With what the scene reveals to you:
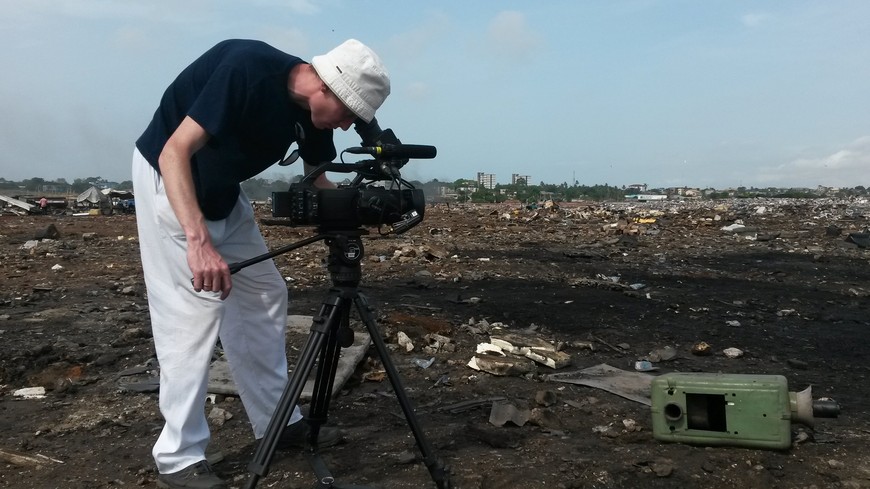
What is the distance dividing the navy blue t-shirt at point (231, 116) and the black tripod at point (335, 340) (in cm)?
35

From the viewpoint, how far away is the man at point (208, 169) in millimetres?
2203

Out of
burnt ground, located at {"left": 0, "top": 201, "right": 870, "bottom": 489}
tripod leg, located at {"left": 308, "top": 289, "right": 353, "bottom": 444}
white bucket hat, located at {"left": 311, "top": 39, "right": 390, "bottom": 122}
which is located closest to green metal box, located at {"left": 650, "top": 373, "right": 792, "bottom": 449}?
burnt ground, located at {"left": 0, "top": 201, "right": 870, "bottom": 489}

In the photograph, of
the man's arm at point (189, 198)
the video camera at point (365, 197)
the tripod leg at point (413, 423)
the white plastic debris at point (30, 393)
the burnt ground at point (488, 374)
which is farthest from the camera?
the white plastic debris at point (30, 393)

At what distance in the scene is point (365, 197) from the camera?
2301 millimetres

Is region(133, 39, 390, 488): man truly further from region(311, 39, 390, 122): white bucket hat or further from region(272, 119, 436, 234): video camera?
region(272, 119, 436, 234): video camera

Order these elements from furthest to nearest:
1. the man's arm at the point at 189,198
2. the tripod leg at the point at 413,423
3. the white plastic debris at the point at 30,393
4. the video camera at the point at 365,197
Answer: the white plastic debris at the point at 30,393
the tripod leg at the point at 413,423
the video camera at the point at 365,197
the man's arm at the point at 189,198

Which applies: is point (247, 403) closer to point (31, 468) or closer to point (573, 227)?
point (31, 468)

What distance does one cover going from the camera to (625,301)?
652cm

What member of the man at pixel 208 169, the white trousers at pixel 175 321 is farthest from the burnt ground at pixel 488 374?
the man at pixel 208 169

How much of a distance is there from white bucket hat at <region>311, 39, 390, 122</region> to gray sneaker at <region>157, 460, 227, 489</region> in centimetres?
149

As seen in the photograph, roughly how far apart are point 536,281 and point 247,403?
5.15 metres

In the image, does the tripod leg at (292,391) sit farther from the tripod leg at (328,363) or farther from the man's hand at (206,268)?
the man's hand at (206,268)

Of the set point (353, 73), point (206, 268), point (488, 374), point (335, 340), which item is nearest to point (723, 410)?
point (488, 374)

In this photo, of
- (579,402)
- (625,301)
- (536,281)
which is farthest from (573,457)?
(536,281)
